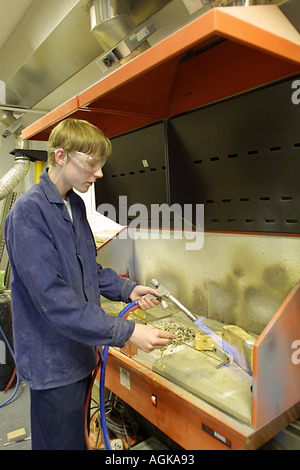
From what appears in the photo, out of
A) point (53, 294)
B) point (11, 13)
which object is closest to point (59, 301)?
point (53, 294)

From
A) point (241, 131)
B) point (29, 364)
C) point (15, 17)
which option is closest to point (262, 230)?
point (241, 131)

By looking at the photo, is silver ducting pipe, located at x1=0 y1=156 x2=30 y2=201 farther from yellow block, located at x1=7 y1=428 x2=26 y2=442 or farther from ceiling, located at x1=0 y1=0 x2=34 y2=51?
yellow block, located at x1=7 y1=428 x2=26 y2=442

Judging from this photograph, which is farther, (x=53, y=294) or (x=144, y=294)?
(x=144, y=294)

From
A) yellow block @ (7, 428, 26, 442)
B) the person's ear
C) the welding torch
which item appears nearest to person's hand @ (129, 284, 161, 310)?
the welding torch

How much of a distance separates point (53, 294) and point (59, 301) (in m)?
0.03

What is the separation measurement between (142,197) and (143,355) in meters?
0.80

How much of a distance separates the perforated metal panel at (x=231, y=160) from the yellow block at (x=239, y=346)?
0.39m

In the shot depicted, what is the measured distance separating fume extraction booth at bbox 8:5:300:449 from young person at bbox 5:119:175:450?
0.20 meters

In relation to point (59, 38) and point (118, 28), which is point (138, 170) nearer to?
point (118, 28)

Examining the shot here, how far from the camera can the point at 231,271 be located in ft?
4.73

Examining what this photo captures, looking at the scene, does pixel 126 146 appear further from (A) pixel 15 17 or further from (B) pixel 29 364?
(A) pixel 15 17

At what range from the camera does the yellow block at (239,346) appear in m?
1.05

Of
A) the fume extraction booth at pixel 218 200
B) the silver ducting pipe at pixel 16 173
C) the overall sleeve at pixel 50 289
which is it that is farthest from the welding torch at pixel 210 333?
the silver ducting pipe at pixel 16 173

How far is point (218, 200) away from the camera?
132cm
